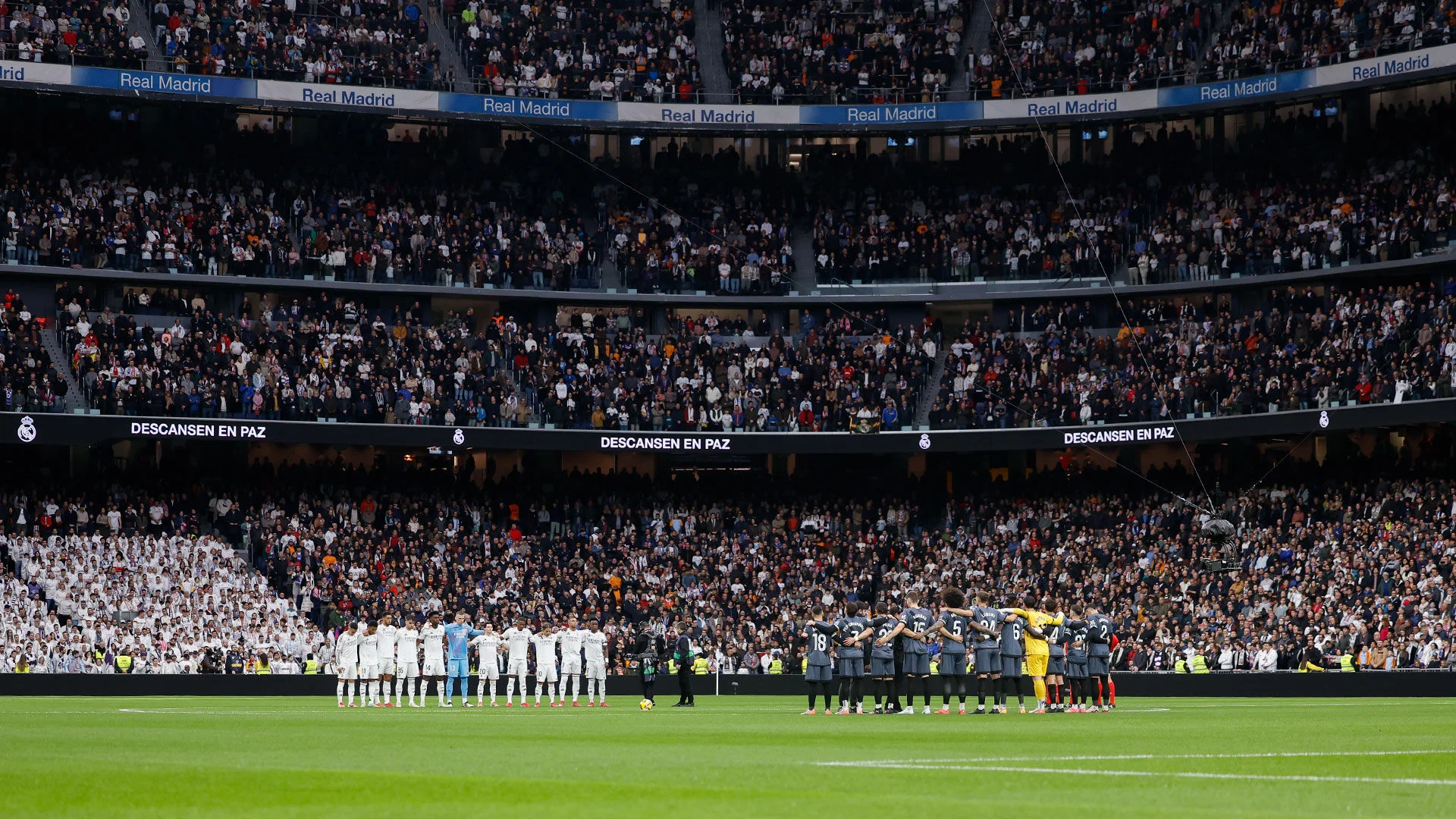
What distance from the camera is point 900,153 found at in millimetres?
62000

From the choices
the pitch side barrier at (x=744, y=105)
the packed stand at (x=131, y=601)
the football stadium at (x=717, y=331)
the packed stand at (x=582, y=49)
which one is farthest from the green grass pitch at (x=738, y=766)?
the packed stand at (x=582, y=49)

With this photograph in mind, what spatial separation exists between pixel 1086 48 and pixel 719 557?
20274mm

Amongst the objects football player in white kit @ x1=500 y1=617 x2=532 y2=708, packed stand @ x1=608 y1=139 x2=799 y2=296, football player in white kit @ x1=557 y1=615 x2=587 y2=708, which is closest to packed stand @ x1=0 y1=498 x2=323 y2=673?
football player in white kit @ x1=500 y1=617 x2=532 y2=708

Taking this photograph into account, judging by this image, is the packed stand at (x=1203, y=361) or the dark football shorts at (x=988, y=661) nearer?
the dark football shorts at (x=988, y=661)

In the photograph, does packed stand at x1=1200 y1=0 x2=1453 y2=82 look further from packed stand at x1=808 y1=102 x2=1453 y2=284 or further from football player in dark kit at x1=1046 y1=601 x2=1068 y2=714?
football player in dark kit at x1=1046 y1=601 x2=1068 y2=714

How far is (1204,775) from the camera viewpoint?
14844 mm

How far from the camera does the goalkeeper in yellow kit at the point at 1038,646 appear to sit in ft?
98.3

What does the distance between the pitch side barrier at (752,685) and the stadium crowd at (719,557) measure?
7.69ft

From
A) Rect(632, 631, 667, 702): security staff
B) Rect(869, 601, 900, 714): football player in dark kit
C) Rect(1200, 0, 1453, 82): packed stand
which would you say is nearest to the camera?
Rect(869, 601, 900, 714): football player in dark kit

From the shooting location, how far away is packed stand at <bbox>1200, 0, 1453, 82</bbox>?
175ft

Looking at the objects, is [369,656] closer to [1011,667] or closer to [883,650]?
[883,650]

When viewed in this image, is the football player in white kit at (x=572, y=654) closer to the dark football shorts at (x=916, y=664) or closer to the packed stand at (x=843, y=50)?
the dark football shorts at (x=916, y=664)

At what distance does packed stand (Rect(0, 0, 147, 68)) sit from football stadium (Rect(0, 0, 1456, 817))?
174 mm

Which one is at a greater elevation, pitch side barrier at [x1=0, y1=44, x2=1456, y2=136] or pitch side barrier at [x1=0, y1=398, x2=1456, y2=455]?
pitch side barrier at [x1=0, y1=44, x2=1456, y2=136]
